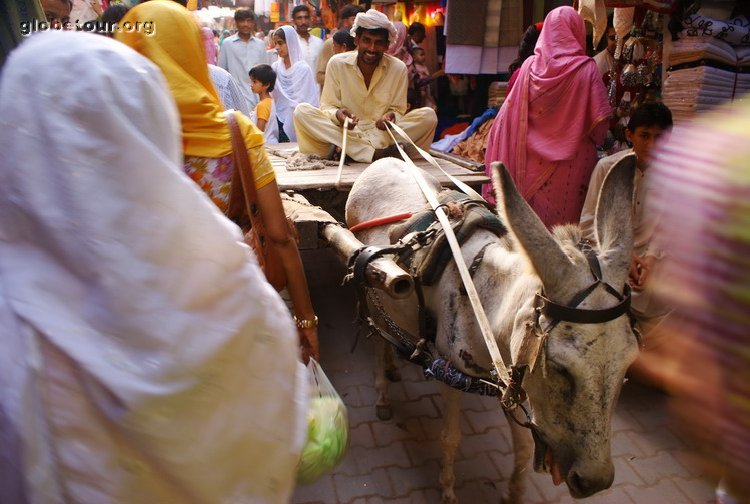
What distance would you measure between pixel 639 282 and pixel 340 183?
232 centimetres

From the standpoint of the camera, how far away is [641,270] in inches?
141

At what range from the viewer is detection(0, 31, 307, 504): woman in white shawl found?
933 millimetres

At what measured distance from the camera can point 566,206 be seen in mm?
4996

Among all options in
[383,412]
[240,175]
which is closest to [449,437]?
[383,412]

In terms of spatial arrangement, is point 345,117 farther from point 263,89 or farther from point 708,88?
point 263,89

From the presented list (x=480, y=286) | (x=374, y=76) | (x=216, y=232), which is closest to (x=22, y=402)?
(x=216, y=232)

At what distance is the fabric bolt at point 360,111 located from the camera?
17.5 feet

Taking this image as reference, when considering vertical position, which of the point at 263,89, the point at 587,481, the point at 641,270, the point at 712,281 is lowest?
the point at 641,270

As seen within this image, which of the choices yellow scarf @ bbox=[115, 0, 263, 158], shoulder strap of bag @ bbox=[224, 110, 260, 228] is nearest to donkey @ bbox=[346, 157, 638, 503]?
shoulder strap of bag @ bbox=[224, 110, 260, 228]

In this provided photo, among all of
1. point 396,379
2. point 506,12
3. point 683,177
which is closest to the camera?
point 683,177

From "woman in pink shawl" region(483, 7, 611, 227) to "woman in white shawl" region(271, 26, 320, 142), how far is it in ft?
15.0

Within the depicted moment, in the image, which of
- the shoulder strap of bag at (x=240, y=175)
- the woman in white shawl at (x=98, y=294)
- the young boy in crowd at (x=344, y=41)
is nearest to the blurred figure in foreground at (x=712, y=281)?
the woman in white shawl at (x=98, y=294)

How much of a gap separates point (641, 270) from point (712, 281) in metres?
3.17

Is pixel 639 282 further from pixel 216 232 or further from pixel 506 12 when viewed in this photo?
pixel 506 12
